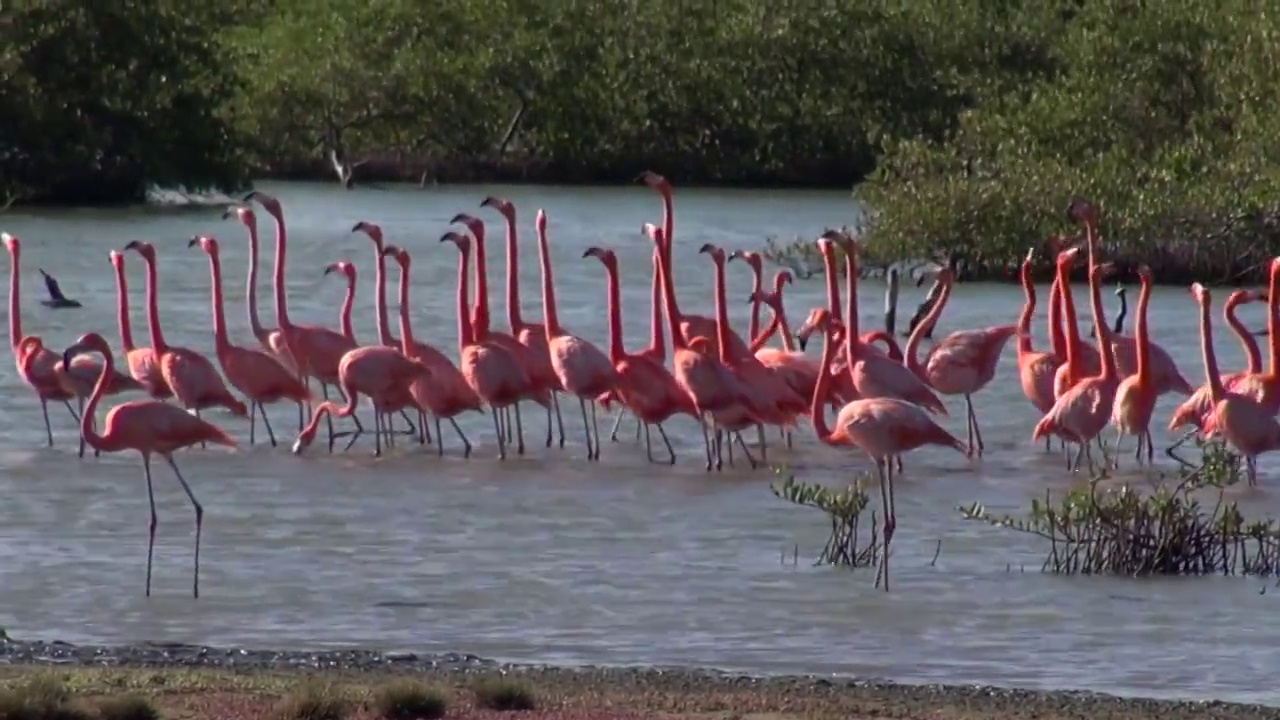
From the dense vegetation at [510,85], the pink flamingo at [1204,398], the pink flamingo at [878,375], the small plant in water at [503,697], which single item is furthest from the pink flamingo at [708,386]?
the dense vegetation at [510,85]

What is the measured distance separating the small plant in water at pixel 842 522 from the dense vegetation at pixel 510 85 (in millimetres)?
19787

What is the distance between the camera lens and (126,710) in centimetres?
612

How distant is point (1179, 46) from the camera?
28.5 m

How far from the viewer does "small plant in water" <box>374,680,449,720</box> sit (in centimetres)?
629

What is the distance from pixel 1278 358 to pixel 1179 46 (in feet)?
55.4

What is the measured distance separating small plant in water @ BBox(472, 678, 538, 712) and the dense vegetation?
23.1 metres

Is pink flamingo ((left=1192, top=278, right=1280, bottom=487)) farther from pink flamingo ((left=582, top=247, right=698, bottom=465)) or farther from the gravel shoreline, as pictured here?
the gravel shoreline

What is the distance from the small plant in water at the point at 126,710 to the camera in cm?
611

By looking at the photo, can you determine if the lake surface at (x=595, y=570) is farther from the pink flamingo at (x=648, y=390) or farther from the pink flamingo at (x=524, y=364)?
the pink flamingo at (x=648, y=390)

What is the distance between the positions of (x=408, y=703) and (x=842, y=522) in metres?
3.58

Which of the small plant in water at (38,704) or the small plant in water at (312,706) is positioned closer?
the small plant in water at (38,704)

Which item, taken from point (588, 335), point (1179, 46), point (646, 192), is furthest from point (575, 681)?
point (646, 192)

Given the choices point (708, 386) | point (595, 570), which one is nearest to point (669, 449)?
point (708, 386)

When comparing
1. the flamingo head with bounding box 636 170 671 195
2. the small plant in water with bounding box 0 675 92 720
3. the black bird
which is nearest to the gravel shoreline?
the small plant in water with bounding box 0 675 92 720
